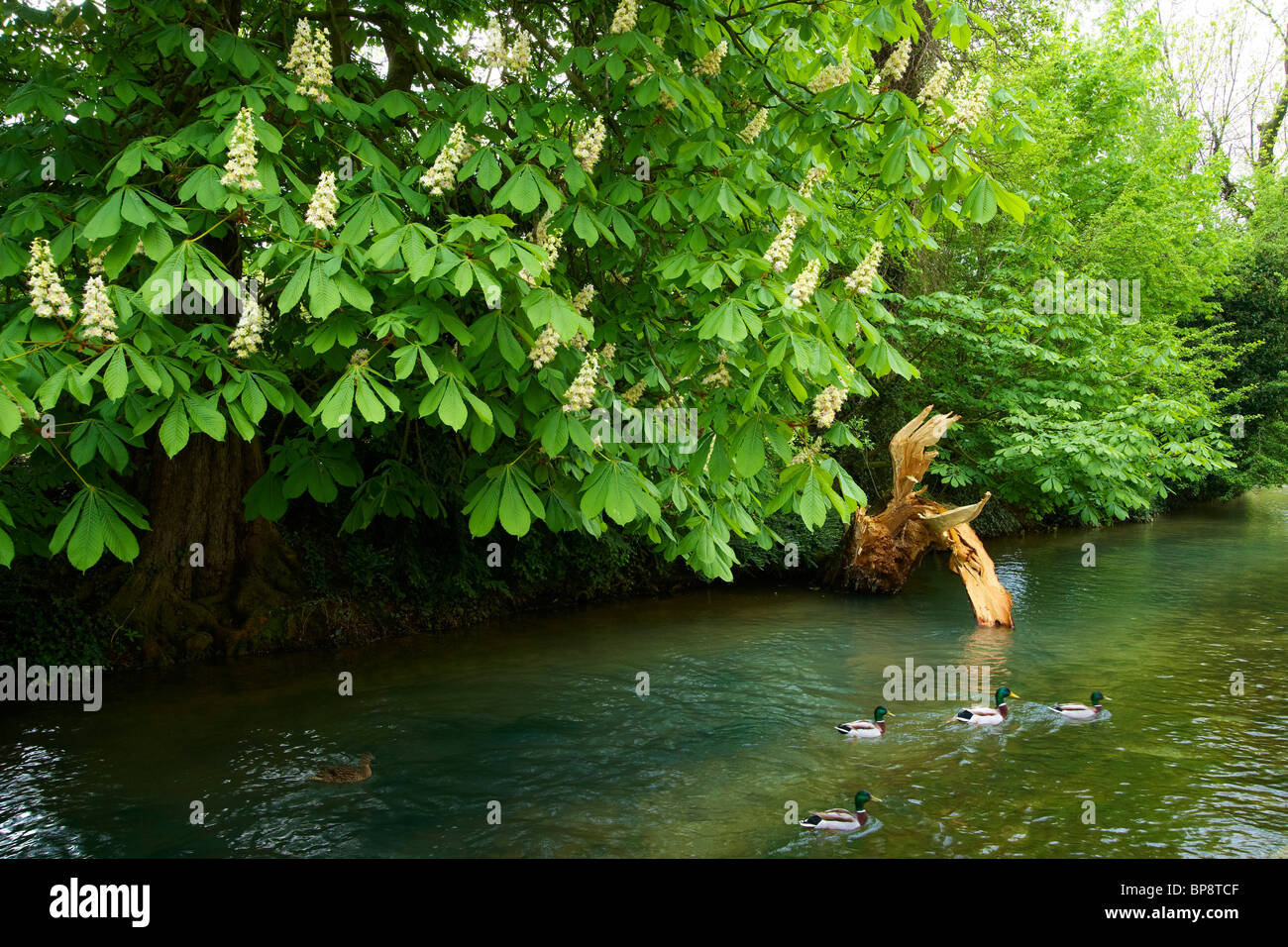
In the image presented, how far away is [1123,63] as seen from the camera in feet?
56.1

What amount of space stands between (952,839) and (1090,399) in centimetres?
1157

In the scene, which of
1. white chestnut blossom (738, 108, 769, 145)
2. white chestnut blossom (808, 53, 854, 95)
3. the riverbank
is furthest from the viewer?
the riverbank

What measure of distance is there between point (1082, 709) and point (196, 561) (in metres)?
8.47

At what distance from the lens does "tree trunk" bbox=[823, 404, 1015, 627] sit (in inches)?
457

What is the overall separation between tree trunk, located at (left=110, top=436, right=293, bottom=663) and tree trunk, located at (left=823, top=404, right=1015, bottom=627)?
22.5ft

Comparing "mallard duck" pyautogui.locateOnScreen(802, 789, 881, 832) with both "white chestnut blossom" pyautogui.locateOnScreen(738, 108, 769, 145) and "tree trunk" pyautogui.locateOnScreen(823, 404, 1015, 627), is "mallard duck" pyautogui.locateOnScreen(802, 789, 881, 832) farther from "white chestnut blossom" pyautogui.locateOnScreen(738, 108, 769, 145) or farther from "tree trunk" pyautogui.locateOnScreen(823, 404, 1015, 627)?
"tree trunk" pyautogui.locateOnScreen(823, 404, 1015, 627)

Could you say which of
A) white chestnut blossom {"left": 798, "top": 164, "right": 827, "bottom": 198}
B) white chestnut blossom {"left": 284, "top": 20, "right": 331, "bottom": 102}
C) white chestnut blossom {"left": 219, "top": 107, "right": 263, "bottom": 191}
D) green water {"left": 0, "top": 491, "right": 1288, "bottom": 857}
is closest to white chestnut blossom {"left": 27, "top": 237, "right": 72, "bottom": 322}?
white chestnut blossom {"left": 219, "top": 107, "right": 263, "bottom": 191}

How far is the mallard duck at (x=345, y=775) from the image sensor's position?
6.44 meters

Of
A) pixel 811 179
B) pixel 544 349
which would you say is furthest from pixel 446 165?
pixel 811 179

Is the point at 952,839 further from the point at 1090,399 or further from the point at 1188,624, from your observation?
the point at 1090,399

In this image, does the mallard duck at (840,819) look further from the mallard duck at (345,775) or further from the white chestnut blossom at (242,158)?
the white chestnut blossom at (242,158)

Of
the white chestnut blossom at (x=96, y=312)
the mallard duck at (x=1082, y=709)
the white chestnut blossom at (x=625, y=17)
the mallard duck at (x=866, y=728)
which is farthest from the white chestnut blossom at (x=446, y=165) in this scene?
the mallard duck at (x=1082, y=709)

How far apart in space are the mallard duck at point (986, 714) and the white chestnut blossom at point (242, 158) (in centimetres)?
666
